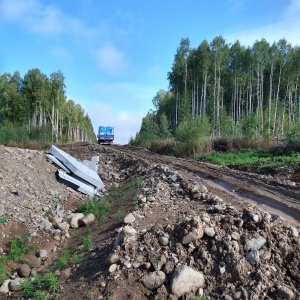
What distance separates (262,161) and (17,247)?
12112 millimetres

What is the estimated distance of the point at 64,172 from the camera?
1048 cm

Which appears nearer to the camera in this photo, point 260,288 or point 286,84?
point 260,288

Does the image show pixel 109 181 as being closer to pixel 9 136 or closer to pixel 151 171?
pixel 151 171

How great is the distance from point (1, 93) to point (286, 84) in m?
34.4

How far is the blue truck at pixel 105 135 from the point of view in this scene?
35781mm

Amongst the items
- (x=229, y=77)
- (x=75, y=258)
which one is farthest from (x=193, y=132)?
(x=229, y=77)

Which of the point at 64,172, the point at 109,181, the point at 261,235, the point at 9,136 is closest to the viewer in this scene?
the point at 261,235

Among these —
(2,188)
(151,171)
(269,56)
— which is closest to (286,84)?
(269,56)

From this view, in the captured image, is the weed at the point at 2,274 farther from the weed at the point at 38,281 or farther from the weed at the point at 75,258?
the weed at the point at 75,258

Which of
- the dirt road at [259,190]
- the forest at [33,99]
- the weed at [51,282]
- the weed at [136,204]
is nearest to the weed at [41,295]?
the weed at [51,282]

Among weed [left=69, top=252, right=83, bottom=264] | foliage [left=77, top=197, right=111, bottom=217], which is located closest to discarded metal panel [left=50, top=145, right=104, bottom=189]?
foliage [left=77, top=197, right=111, bottom=217]

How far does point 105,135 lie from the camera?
3591cm

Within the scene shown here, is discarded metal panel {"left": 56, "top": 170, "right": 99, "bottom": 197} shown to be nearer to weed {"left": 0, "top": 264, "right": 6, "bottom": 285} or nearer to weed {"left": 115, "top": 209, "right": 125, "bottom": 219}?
weed {"left": 115, "top": 209, "right": 125, "bottom": 219}

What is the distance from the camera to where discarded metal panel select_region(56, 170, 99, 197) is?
9.95 m
